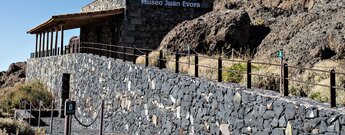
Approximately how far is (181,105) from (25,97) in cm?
1315

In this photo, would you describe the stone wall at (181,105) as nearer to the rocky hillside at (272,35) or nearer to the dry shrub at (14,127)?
the dry shrub at (14,127)

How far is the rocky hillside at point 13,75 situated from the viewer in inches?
1617

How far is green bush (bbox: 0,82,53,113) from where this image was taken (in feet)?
72.7

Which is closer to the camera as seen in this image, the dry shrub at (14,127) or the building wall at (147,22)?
the dry shrub at (14,127)

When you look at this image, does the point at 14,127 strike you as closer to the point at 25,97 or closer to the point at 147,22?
the point at 25,97

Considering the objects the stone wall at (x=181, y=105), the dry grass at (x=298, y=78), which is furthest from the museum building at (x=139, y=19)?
the dry grass at (x=298, y=78)

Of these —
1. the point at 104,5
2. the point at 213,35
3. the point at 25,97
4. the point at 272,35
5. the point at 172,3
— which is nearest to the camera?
the point at 213,35

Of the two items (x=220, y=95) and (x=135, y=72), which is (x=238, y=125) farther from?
(x=135, y=72)

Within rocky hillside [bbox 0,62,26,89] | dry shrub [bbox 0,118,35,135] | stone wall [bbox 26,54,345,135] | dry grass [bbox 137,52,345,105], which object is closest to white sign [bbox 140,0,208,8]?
stone wall [bbox 26,54,345,135]

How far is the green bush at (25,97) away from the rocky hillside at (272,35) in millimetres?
→ 7550

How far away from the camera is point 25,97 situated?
22219mm

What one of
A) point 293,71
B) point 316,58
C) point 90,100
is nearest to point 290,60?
point 316,58

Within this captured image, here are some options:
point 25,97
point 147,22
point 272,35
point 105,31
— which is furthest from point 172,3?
point 25,97

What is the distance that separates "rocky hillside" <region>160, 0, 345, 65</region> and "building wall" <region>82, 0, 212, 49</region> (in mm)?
1520
